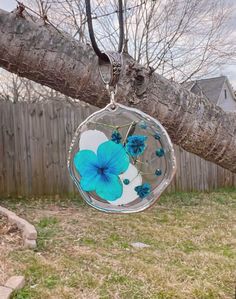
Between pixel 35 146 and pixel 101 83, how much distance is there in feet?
13.3

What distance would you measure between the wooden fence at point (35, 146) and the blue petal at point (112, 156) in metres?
3.96

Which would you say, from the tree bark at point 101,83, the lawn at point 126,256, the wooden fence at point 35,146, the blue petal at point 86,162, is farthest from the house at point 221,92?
the blue petal at point 86,162

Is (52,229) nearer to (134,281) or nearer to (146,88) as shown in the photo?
(134,281)

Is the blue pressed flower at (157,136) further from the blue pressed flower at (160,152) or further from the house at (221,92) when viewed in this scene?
→ the house at (221,92)

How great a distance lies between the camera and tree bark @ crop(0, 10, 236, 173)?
2.66 ft

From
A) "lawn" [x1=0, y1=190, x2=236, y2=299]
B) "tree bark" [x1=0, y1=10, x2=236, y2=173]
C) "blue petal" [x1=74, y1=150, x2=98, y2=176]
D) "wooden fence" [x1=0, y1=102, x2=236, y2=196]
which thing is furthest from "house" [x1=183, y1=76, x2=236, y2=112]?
"blue petal" [x1=74, y1=150, x2=98, y2=176]

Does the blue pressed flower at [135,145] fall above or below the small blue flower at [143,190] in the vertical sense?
above

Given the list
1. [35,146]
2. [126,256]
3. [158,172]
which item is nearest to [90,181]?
[158,172]

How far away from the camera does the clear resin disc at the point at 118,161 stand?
3.00ft

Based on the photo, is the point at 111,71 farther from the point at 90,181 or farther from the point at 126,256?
the point at 126,256

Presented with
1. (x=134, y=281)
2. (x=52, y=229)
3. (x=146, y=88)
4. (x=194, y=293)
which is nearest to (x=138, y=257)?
(x=134, y=281)

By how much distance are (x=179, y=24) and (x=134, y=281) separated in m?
5.25

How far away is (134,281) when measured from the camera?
2.22 m

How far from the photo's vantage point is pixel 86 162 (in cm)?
91
